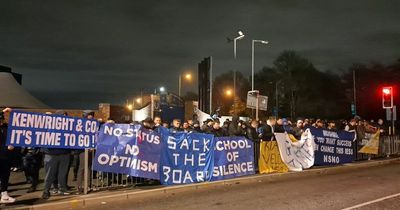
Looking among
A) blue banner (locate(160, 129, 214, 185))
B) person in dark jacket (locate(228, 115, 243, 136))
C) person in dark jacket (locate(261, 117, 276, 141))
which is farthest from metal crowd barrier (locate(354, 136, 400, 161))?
blue banner (locate(160, 129, 214, 185))

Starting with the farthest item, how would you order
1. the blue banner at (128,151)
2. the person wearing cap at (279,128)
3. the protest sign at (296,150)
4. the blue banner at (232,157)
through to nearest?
the person wearing cap at (279,128)
the protest sign at (296,150)
the blue banner at (232,157)
the blue banner at (128,151)

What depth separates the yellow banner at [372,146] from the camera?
66.9 feet

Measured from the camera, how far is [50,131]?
10.3 metres

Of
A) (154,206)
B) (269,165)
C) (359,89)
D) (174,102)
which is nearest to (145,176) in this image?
(154,206)

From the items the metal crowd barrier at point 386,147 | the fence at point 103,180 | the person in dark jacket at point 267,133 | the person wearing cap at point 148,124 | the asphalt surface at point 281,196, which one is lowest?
the asphalt surface at point 281,196

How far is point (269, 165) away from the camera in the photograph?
15406mm

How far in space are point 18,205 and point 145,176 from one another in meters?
3.27

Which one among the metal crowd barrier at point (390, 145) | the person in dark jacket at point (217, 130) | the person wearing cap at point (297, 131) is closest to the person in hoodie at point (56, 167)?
the person in dark jacket at point (217, 130)

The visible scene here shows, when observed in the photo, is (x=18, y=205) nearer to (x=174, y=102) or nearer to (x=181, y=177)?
(x=181, y=177)

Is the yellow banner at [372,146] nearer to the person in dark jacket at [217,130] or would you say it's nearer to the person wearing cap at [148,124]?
the person in dark jacket at [217,130]

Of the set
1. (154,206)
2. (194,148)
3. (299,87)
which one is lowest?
(154,206)

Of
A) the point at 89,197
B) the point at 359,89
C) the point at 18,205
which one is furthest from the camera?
the point at 359,89

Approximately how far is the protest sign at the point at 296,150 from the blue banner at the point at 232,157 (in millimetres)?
1500

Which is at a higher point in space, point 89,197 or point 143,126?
point 143,126
